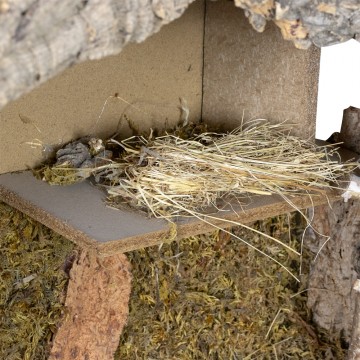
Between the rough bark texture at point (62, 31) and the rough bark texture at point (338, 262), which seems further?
the rough bark texture at point (338, 262)

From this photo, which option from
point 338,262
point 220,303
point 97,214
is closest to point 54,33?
point 97,214

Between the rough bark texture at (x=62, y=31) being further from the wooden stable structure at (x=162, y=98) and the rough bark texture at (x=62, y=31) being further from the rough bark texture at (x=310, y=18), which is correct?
the wooden stable structure at (x=162, y=98)

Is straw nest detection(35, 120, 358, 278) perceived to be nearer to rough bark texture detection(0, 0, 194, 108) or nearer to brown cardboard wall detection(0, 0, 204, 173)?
brown cardboard wall detection(0, 0, 204, 173)

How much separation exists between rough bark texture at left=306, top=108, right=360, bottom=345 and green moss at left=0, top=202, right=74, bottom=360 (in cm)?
93

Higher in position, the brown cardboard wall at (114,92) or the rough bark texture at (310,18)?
the rough bark texture at (310,18)

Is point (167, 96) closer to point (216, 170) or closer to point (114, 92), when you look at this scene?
point (114, 92)

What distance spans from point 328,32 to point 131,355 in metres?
1.25

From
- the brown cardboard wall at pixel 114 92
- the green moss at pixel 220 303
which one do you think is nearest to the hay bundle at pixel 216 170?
the brown cardboard wall at pixel 114 92

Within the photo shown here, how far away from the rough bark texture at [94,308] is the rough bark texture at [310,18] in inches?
35.7

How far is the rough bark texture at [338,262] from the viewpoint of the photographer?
3324mm

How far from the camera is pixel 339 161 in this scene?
317 cm

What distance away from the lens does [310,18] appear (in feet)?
7.79

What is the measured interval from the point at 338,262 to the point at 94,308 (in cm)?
93

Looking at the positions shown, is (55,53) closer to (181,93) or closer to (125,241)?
(125,241)
